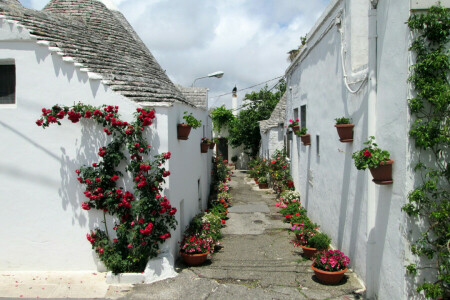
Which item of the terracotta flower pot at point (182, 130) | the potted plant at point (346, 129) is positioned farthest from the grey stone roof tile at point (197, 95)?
the potted plant at point (346, 129)

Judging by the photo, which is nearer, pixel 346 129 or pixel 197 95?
pixel 346 129

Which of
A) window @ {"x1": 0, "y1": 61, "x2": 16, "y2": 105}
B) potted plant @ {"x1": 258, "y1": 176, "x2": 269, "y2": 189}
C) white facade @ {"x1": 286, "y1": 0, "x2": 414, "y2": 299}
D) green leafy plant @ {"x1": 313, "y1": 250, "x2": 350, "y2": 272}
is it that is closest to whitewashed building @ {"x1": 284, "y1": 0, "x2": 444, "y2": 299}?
white facade @ {"x1": 286, "y1": 0, "x2": 414, "y2": 299}

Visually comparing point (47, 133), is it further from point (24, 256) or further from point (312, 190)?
point (312, 190)

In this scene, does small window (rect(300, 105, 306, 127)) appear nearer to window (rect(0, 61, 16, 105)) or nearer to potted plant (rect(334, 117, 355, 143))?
potted plant (rect(334, 117, 355, 143))

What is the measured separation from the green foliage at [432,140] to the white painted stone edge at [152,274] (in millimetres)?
4165

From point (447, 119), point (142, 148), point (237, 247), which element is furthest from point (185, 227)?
point (447, 119)

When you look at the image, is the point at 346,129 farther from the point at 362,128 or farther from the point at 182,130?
the point at 182,130

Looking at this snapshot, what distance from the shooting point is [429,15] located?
14.2 ft

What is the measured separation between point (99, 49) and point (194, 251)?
17.4 ft

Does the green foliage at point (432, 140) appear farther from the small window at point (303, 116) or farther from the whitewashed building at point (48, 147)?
the small window at point (303, 116)

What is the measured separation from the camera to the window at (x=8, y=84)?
7191mm

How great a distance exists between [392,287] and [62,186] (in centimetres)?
596

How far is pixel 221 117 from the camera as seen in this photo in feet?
88.3

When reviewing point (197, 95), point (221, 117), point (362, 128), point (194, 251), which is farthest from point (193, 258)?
point (221, 117)
